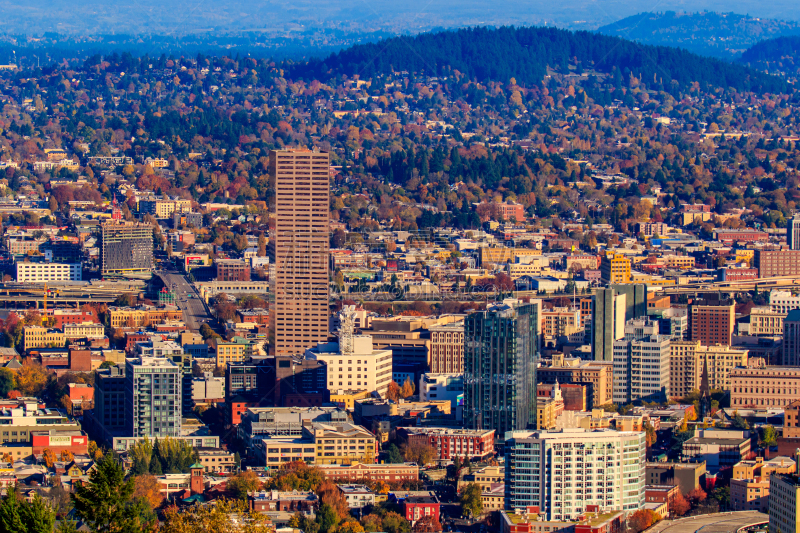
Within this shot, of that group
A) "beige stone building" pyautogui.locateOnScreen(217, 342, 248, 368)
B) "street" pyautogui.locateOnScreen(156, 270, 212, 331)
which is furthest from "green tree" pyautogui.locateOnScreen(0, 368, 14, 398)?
"street" pyautogui.locateOnScreen(156, 270, 212, 331)

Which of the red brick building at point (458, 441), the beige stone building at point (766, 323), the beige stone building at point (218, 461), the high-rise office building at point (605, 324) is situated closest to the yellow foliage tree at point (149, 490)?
the beige stone building at point (218, 461)

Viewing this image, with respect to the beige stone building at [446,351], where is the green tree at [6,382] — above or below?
below

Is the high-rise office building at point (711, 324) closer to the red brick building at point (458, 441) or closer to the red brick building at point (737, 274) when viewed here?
the red brick building at point (737, 274)

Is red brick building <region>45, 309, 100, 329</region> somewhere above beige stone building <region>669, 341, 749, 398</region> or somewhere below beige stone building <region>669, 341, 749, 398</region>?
above

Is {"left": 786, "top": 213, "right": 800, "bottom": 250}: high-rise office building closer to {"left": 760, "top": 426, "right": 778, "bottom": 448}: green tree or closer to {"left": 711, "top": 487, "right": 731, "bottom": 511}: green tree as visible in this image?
{"left": 760, "top": 426, "right": 778, "bottom": 448}: green tree

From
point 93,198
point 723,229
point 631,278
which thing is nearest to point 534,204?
point 723,229

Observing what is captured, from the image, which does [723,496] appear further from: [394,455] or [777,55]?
[777,55]

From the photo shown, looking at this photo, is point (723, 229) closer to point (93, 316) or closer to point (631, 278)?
point (631, 278)
